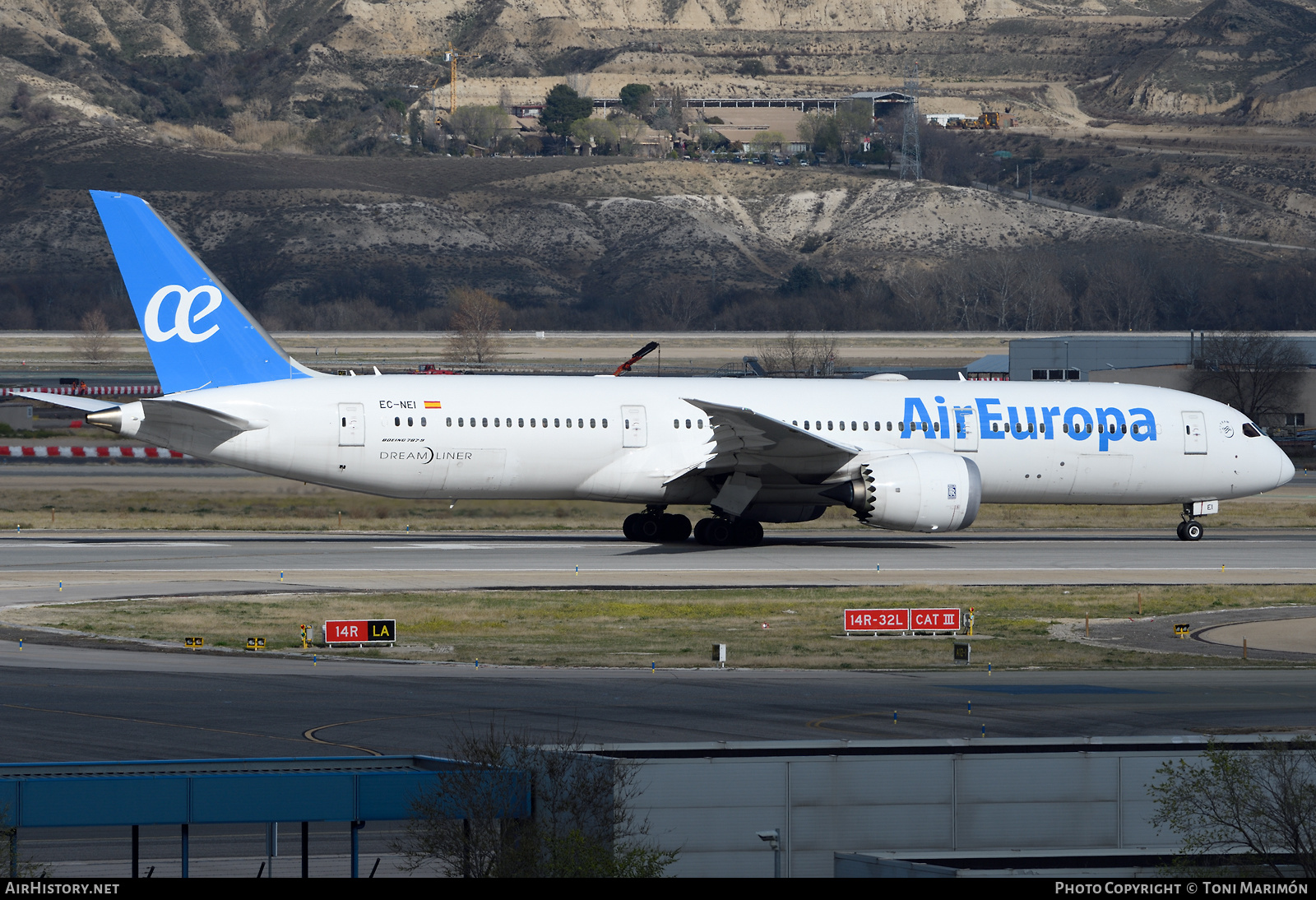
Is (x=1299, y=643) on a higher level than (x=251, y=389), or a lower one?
lower

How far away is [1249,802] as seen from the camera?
13.6 m

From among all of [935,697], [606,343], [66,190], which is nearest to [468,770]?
[935,697]

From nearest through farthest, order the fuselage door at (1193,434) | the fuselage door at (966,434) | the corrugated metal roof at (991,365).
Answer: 1. the fuselage door at (966,434)
2. the fuselage door at (1193,434)
3. the corrugated metal roof at (991,365)

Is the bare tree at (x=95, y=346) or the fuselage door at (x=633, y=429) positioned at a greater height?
the bare tree at (x=95, y=346)

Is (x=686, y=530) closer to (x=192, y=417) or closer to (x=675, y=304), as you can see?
(x=192, y=417)

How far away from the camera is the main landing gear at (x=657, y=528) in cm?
4100

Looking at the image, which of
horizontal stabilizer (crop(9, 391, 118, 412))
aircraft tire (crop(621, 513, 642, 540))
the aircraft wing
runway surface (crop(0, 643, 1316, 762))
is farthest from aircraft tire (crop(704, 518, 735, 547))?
runway surface (crop(0, 643, 1316, 762))

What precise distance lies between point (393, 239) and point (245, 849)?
179706 mm

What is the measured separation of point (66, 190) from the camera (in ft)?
639

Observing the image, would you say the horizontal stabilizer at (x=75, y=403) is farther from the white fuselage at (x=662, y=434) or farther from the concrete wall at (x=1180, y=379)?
the concrete wall at (x=1180, y=379)

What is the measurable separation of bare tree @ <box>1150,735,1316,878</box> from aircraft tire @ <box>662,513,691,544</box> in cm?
2663

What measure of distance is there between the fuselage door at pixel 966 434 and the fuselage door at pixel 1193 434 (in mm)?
6061

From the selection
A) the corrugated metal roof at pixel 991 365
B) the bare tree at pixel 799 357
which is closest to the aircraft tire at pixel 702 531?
the bare tree at pixel 799 357
